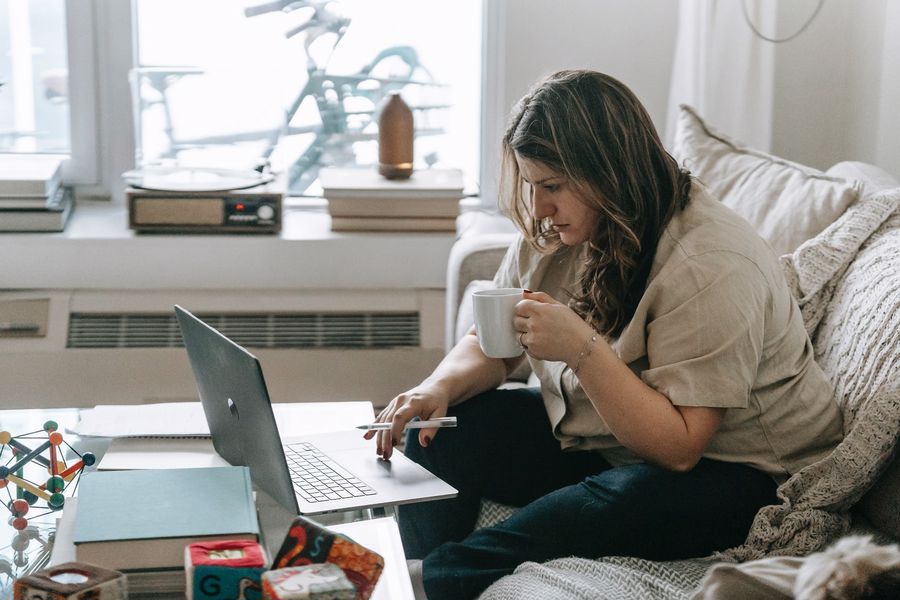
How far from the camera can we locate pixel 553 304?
141 cm

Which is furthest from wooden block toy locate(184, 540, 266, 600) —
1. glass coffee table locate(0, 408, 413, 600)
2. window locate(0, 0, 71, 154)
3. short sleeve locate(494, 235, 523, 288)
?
window locate(0, 0, 71, 154)

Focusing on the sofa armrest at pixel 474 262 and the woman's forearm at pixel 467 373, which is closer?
the woman's forearm at pixel 467 373

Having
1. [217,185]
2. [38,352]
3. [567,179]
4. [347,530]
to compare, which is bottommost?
[38,352]

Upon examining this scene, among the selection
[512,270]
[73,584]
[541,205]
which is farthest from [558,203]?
[73,584]

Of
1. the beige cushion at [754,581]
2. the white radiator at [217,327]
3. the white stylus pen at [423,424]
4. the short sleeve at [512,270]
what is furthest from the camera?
the white radiator at [217,327]

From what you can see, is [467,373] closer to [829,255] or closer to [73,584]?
[829,255]

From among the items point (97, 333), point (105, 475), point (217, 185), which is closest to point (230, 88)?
point (217, 185)

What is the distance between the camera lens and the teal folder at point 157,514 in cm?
103

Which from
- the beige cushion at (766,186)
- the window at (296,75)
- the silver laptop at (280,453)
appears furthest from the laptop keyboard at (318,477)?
the window at (296,75)

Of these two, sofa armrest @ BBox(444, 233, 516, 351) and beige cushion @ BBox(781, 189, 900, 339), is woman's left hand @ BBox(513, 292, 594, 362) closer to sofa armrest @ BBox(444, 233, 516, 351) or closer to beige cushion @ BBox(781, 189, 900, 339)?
beige cushion @ BBox(781, 189, 900, 339)

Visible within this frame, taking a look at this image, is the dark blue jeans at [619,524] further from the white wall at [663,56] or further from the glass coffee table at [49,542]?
the white wall at [663,56]

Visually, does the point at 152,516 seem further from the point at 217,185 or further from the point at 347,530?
Result: the point at 217,185

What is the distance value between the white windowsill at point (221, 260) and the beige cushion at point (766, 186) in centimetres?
62

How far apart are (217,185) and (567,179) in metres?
1.23
